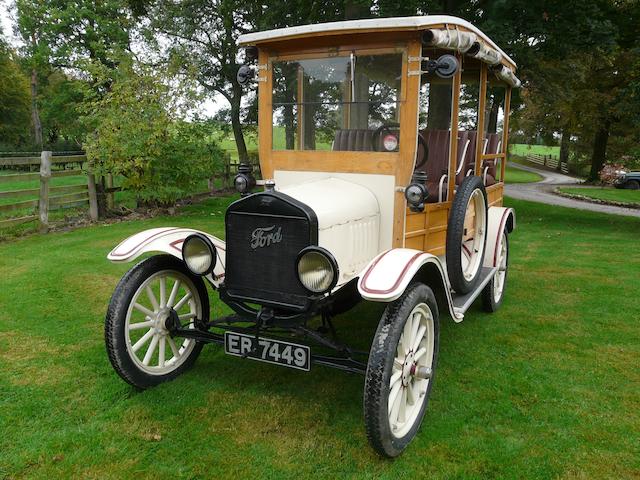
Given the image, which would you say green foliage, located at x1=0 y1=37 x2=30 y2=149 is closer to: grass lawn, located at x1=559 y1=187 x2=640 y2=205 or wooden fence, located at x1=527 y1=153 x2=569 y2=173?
grass lawn, located at x1=559 y1=187 x2=640 y2=205

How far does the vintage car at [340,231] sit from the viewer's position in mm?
2896

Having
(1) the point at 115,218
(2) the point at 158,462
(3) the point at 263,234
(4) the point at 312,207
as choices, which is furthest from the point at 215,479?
(1) the point at 115,218

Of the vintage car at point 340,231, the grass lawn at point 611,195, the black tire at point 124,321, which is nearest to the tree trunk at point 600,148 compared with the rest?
the grass lawn at point 611,195

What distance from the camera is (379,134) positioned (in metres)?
3.60

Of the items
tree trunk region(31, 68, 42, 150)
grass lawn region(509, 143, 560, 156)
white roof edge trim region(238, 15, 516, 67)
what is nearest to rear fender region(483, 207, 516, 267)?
white roof edge trim region(238, 15, 516, 67)

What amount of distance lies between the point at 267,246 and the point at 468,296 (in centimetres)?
178

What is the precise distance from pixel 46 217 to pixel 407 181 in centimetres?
760

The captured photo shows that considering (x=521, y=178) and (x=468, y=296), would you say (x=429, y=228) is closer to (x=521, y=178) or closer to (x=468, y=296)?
(x=468, y=296)

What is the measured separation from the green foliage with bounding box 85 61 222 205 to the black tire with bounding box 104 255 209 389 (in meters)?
6.91

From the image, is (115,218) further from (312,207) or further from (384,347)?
(384,347)

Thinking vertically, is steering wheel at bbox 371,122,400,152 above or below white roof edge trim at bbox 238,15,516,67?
below

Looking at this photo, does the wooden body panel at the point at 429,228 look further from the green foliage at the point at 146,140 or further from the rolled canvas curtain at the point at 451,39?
the green foliage at the point at 146,140

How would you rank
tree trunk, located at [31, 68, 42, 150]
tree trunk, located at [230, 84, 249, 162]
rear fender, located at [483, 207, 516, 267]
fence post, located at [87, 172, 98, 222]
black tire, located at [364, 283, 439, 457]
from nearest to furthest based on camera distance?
black tire, located at [364, 283, 439, 457] < rear fender, located at [483, 207, 516, 267] < fence post, located at [87, 172, 98, 222] < tree trunk, located at [230, 84, 249, 162] < tree trunk, located at [31, 68, 42, 150]

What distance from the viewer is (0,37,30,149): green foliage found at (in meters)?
31.6
